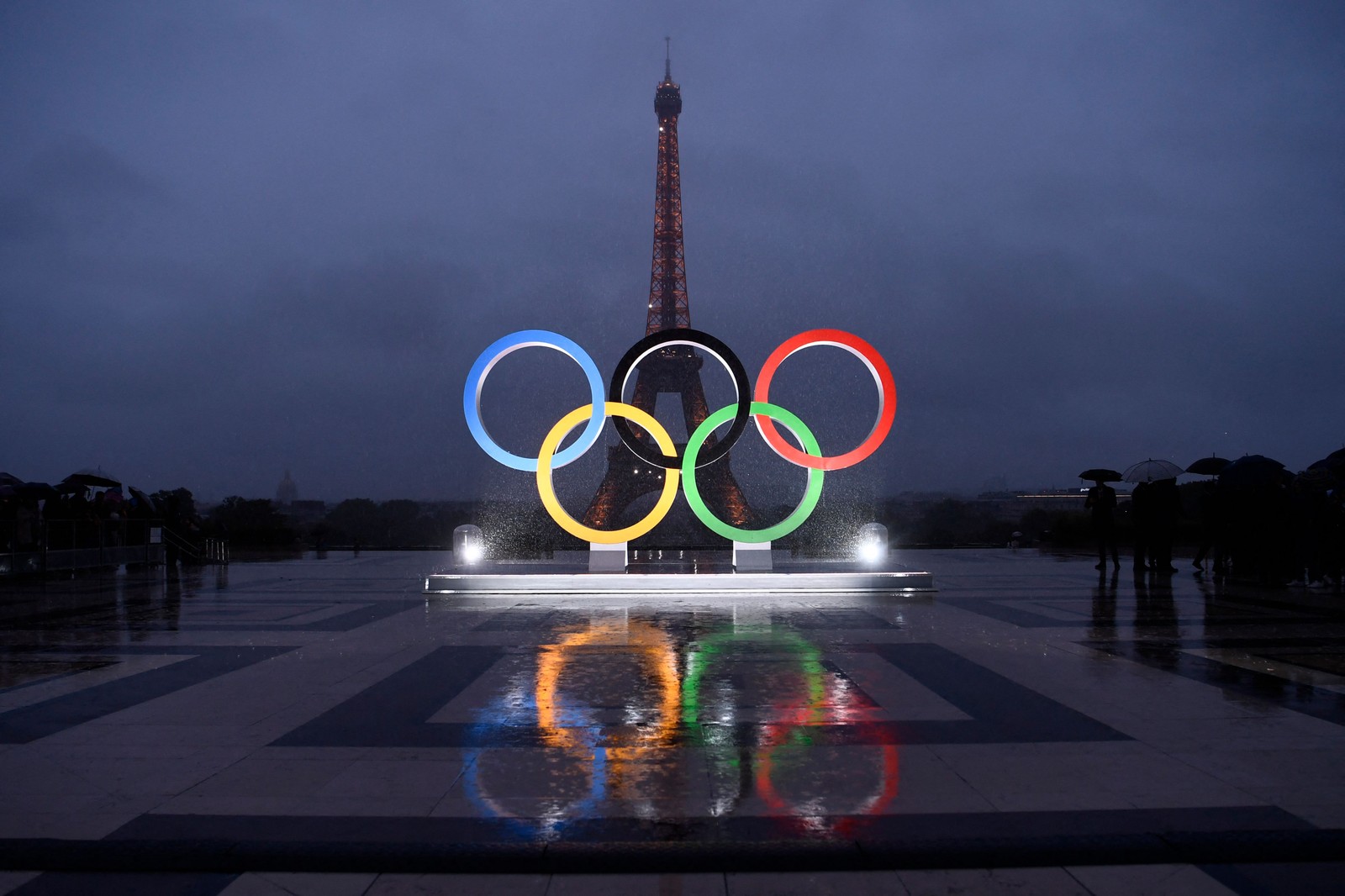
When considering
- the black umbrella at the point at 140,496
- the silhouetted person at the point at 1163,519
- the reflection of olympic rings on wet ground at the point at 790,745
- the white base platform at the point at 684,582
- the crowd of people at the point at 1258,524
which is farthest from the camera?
the black umbrella at the point at 140,496

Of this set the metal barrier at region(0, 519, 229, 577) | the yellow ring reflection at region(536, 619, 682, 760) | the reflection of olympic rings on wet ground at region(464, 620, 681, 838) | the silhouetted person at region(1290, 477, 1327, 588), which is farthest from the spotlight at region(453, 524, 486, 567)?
the silhouetted person at region(1290, 477, 1327, 588)

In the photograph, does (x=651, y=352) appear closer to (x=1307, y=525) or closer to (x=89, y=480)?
(x=1307, y=525)

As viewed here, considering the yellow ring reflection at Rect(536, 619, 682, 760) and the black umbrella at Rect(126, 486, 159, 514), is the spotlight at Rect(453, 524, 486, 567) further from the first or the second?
the black umbrella at Rect(126, 486, 159, 514)

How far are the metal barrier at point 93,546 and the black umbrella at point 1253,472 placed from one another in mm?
22767

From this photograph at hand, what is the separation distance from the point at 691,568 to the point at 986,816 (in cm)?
1298

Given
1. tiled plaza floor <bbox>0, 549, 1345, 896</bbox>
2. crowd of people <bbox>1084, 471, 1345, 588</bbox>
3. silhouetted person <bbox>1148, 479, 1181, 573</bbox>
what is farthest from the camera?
silhouetted person <bbox>1148, 479, 1181, 573</bbox>

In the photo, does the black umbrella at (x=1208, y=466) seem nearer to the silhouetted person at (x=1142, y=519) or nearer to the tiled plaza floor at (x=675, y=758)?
the silhouetted person at (x=1142, y=519)

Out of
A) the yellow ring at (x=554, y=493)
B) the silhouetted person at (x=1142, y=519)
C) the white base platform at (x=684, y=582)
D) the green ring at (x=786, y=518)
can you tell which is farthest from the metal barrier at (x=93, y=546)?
the silhouetted person at (x=1142, y=519)

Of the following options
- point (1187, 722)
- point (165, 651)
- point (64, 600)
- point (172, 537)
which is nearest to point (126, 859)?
point (165, 651)

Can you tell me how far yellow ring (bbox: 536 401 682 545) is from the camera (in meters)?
15.5

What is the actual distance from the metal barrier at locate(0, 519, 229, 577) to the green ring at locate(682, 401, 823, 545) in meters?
13.4

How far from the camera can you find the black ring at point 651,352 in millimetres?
15664

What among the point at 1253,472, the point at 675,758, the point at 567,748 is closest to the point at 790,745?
the point at 675,758

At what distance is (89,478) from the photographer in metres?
24.7
